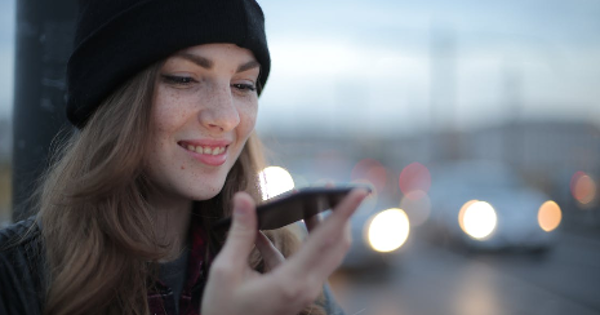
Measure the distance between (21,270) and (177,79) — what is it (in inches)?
29.0

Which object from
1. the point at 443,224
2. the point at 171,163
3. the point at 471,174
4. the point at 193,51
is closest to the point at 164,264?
the point at 171,163

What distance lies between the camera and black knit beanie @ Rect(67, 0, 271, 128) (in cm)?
165

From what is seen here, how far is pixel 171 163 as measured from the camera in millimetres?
1728

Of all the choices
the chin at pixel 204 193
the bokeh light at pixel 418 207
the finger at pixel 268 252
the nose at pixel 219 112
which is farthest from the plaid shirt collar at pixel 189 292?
the bokeh light at pixel 418 207

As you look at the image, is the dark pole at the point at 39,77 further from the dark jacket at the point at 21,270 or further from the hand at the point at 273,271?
the hand at the point at 273,271

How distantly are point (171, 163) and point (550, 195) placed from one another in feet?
65.4

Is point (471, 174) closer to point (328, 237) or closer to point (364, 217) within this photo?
point (364, 217)

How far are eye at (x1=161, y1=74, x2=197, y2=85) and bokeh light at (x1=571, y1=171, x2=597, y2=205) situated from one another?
57.3 feet

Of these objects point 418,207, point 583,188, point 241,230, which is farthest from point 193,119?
point 583,188

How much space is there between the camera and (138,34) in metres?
1.66

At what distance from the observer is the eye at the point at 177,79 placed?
5.64ft

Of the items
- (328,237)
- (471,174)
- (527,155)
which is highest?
(328,237)

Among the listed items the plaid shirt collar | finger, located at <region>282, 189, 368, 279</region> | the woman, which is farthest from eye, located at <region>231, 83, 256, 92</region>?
finger, located at <region>282, 189, 368, 279</region>

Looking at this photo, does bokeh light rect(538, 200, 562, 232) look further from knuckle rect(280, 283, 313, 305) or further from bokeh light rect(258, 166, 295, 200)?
knuckle rect(280, 283, 313, 305)
